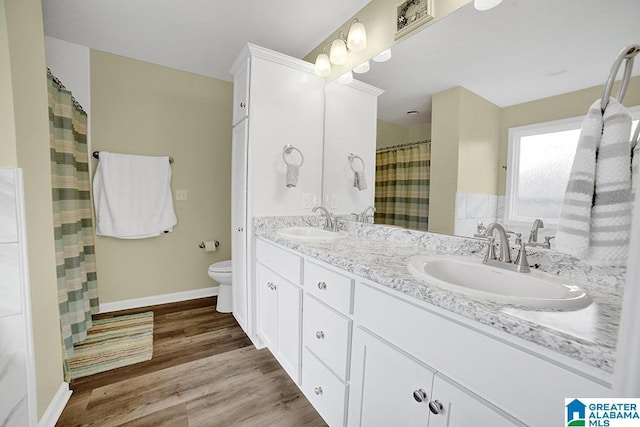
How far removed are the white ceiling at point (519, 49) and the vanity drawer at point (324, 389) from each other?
133 cm

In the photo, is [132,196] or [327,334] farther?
[132,196]

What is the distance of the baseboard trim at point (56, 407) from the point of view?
3.89 feet

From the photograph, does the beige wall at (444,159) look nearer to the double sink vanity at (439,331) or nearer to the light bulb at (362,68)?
the double sink vanity at (439,331)

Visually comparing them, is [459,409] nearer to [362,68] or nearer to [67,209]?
[362,68]

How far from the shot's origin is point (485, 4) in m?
1.11

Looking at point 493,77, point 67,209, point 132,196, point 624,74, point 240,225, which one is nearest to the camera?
point 624,74

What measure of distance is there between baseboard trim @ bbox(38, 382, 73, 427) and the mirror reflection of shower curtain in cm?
190

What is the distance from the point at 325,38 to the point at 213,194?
1827mm

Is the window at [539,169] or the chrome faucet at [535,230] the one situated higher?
the window at [539,169]

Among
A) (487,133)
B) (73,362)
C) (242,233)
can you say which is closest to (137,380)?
(73,362)

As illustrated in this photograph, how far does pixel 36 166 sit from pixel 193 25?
1448mm

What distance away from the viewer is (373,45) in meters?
1.71

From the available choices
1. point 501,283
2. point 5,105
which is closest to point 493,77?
point 501,283

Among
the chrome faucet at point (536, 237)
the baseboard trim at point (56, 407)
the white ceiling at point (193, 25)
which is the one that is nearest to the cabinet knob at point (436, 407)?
the chrome faucet at point (536, 237)
